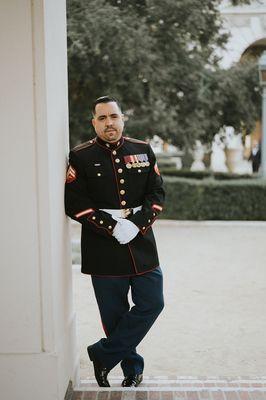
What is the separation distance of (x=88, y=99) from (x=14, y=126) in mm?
8795

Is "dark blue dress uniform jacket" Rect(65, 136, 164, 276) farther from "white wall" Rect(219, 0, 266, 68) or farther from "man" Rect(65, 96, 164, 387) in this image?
"white wall" Rect(219, 0, 266, 68)

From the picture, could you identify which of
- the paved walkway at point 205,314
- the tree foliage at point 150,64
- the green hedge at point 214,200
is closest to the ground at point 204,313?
the paved walkway at point 205,314

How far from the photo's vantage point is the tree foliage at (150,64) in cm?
1008

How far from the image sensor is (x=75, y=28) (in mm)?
10102

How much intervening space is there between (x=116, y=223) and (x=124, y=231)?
0.07 meters

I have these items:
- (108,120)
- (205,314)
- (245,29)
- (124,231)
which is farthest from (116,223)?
(245,29)

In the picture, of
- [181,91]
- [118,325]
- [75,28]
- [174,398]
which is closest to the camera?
[174,398]

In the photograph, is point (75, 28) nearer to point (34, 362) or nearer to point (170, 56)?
point (170, 56)

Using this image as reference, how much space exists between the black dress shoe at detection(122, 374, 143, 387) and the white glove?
39.0 inches

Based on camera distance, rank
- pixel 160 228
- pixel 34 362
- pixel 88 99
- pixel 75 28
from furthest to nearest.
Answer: pixel 88 99 → pixel 160 228 → pixel 75 28 → pixel 34 362

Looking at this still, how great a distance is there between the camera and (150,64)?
1084 cm

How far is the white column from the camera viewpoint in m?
3.04

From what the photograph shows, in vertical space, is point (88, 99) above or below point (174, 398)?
above

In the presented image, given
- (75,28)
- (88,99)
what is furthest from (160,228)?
(75,28)
